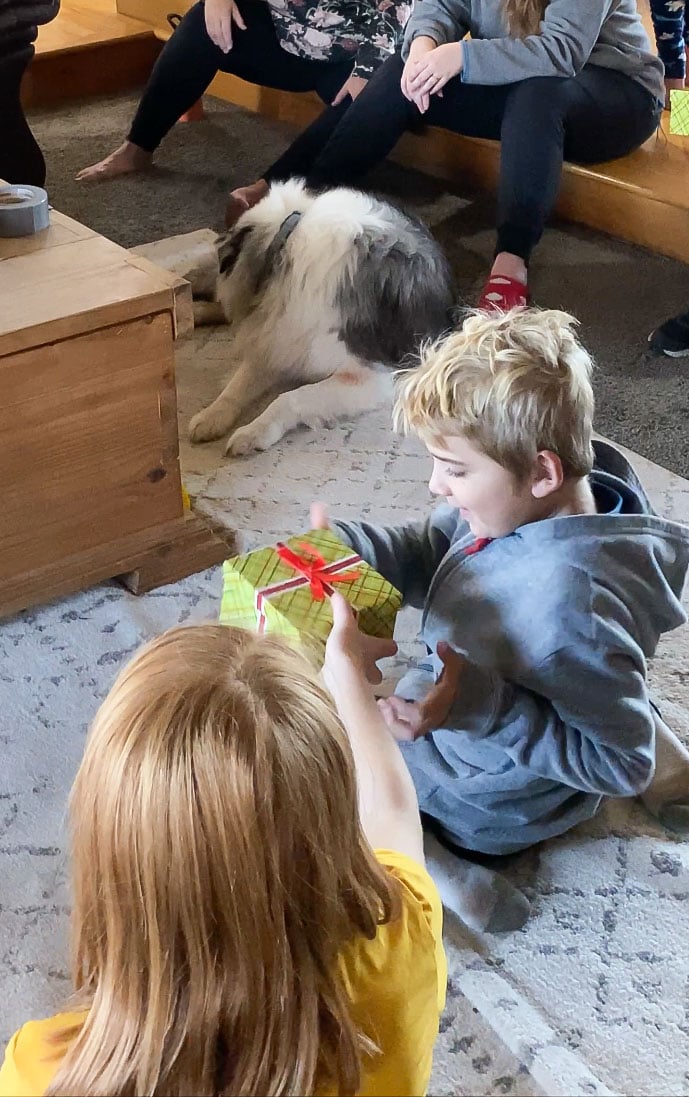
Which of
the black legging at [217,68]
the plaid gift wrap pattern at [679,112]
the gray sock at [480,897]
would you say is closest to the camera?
the gray sock at [480,897]

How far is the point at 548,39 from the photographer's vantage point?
2.35 m

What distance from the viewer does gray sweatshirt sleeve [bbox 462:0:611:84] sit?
233 centimetres

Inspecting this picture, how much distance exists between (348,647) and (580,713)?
233mm

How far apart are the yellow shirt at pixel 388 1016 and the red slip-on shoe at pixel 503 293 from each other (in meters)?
1.71

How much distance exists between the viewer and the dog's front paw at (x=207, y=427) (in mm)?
2049

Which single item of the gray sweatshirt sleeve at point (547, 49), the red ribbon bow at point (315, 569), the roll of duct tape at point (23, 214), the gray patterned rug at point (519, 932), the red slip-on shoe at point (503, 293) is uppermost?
the gray sweatshirt sleeve at point (547, 49)

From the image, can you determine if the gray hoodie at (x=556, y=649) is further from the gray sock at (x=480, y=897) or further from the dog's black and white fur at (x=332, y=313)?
the dog's black and white fur at (x=332, y=313)

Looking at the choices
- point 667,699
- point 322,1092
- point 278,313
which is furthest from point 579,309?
point 322,1092

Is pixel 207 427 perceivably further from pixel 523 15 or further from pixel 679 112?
pixel 679 112

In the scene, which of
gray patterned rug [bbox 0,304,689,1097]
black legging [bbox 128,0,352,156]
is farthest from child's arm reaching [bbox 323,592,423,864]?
black legging [bbox 128,0,352,156]

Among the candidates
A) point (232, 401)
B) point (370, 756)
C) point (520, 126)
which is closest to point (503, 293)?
point (520, 126)

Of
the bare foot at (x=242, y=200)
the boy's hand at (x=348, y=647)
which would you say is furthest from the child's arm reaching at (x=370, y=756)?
the bare foot at (x=242, y=200)

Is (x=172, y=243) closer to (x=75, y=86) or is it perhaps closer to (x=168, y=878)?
(x=75, y=86)

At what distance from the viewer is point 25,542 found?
60.7 inches
